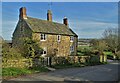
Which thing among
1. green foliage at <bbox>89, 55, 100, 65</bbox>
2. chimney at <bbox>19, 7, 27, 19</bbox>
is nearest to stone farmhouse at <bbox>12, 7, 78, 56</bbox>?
chimney at <bbox>19, 7, 27, 19</bbox>

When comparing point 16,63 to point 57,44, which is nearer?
point 16,63

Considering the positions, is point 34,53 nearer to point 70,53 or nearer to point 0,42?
point 0,42

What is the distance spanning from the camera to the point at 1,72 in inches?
720

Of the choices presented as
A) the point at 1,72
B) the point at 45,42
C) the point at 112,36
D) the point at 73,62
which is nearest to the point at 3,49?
the point at 1,72

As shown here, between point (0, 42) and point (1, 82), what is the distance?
787cm

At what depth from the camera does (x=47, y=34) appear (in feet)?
127

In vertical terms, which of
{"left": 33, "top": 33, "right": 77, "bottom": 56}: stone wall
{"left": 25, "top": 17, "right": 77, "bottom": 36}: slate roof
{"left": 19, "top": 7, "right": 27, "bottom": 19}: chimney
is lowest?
{"left": 33, "top": 33, "right": 77, "bottom": 56}: stone wall

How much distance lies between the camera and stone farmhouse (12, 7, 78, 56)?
121ft

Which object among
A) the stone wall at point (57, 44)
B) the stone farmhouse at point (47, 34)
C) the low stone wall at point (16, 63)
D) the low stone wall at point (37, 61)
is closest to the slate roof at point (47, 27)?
the stone farmhouse at point (47, 34)

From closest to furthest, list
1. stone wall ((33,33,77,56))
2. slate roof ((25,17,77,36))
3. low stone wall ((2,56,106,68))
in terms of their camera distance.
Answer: low stone wall ((2,56,106,68)) < slate roof ((25,17,77,36)) < stone wall ((33,33,77,56))

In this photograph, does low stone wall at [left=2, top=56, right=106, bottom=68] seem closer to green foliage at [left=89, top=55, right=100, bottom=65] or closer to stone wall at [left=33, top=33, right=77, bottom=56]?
green foliage at [left=89, top=55, right=100, bottom=65]

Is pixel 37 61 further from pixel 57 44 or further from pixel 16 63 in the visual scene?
pixel 57 44

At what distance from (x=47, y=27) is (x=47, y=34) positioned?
7.06 feet

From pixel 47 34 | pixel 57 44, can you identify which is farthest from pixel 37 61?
pixel 57 44
